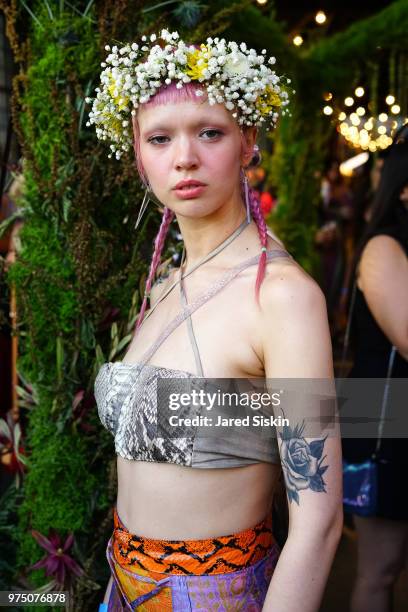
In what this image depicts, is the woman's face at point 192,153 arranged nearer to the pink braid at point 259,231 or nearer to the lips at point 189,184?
the lips at point 189,184

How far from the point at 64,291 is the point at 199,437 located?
0.93 m

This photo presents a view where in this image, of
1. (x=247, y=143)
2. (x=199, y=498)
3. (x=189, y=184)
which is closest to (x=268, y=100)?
(x=247, y=143)

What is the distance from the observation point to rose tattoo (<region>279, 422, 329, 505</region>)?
138 cm

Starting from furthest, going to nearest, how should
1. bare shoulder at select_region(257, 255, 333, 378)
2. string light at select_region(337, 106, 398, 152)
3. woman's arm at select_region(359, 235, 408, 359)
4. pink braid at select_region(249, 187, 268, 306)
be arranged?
string light at select_region(337, 106, 398, 152)
woman's arm at select_region(359, 235, 408, 359)
pink braid at select_region(249, 187, 268, 306)
bare shoulder at select_region(257, 255, 333, 378)

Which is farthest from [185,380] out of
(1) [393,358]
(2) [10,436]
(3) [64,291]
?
(1) [393,358]

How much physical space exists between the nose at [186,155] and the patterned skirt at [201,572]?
811 mm

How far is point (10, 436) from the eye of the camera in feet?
7.57

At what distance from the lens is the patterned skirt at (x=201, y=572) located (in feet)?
4.85

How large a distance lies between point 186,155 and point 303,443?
2.16 feet

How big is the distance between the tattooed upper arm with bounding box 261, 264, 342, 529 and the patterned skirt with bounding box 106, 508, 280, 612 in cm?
19

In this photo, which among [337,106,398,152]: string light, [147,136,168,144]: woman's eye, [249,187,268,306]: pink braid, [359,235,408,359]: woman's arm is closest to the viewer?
[249,187,268,306]: pink braid

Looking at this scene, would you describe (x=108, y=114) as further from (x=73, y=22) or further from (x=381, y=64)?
(x=381, y=64)
